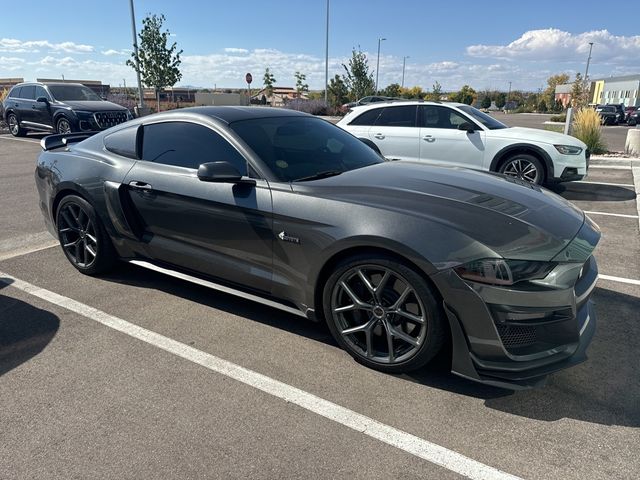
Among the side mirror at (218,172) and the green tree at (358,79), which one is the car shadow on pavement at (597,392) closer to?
the side mirror at (218,172)

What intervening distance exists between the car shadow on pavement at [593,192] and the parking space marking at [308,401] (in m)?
7.07

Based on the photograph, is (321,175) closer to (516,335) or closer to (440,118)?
(516,335)

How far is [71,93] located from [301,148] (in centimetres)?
1424

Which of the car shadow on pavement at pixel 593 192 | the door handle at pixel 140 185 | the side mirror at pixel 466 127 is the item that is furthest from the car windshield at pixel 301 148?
the car shadow on pavement at pixel 593 192

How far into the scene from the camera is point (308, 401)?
8.95 feet

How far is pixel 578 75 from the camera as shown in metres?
29.1

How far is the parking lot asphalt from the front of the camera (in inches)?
89.4

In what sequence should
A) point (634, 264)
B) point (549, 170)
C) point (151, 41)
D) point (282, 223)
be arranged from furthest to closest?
point (151, 41) → point (549, 170) → point (634, 264) → point (282, 223)

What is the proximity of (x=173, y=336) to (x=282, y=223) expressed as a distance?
117cm

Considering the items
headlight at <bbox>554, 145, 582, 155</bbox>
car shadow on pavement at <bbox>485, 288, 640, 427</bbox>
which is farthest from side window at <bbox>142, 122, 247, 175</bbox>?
headlight at <bbox>554, 145, 582, 155</bbox>

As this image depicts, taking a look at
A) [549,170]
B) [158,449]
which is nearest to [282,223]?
[158,449]

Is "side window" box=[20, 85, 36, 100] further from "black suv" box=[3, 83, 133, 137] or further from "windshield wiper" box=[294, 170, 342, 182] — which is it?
"windshield wiper" box=[294, 170, 342, 182]

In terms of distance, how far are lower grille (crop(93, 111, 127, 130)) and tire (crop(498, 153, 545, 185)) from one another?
11.2 m

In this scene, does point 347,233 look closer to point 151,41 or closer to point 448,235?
point 448,235
